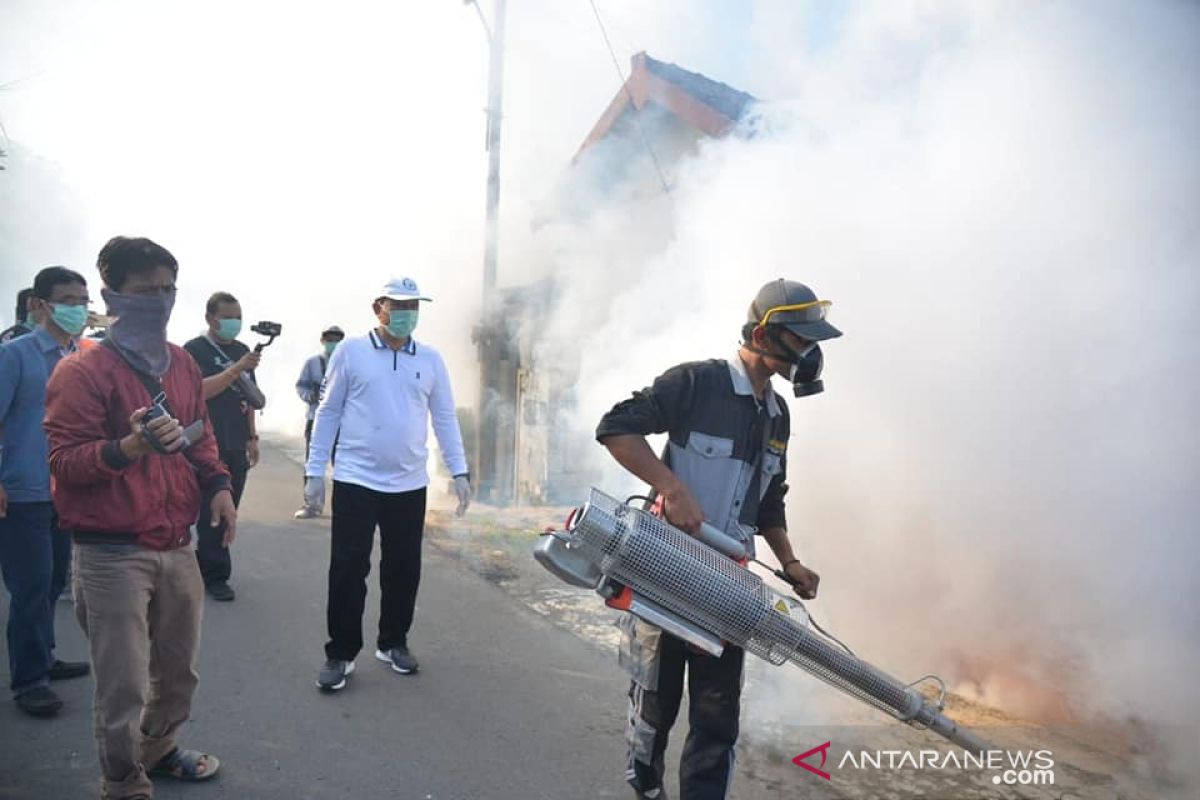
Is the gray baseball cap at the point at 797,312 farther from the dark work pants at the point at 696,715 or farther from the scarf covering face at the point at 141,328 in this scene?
the scarf covering face at the point at 141,328

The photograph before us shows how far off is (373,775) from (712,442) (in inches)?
71.4

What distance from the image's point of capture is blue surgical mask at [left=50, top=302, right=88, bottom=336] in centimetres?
330

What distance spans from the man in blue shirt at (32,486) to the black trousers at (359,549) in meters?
1.13

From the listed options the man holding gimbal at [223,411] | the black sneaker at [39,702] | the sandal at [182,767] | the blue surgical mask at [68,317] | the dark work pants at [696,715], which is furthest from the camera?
the man holding gimbal at [223,411]

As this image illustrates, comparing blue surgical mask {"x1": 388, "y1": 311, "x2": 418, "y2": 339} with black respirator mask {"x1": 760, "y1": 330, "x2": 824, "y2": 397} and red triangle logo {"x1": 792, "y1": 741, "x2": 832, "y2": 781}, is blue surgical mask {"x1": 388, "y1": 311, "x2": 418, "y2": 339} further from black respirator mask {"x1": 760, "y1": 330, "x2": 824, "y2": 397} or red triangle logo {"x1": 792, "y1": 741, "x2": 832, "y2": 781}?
red triangle logo {"x1": 792, "y1": 741, "x2": 832, "y2": 781}

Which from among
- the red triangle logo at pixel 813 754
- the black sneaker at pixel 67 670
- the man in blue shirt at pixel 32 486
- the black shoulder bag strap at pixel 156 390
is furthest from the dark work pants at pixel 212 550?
the red triangle logo at pixel 813 754

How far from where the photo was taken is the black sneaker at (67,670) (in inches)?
136

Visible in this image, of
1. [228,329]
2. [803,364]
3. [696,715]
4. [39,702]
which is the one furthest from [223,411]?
[803,364]

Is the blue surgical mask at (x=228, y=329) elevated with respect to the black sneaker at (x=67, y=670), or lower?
elevated

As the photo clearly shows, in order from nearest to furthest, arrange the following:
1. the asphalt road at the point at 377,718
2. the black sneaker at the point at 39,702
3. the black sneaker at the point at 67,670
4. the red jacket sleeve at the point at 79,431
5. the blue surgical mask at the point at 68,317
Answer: the red jacket sleeve at the point at 79,431, the asphalt road at the point at 377,718, the black sneaker at the point at 39,702, the blue surgical mask at the point at 68,317, the black sneaker at the point at 67,670

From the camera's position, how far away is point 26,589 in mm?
3150

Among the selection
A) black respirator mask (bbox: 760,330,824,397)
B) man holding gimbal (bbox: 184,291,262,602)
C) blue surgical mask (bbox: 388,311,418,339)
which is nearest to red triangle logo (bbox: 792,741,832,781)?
black respirator mask (bbox: 760,330,824,397)

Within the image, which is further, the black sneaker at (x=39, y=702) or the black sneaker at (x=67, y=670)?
the black sneaker at (x=67, y=670)

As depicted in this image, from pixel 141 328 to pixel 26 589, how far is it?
1564mm
